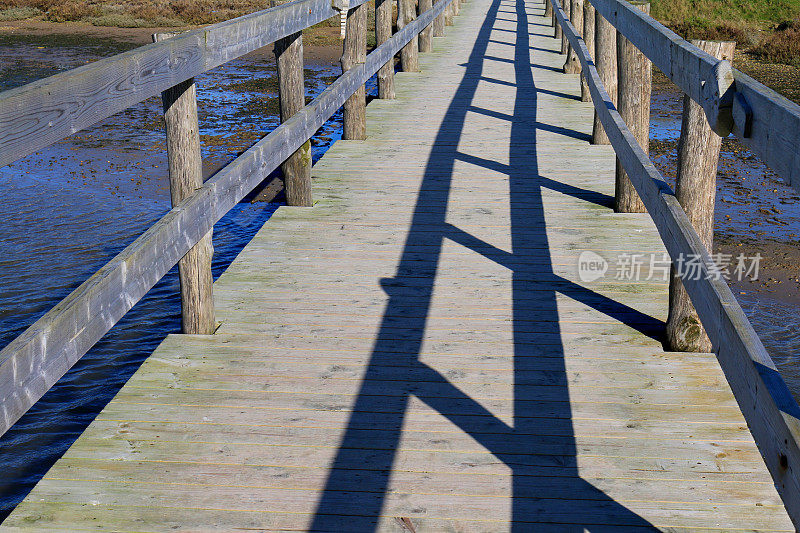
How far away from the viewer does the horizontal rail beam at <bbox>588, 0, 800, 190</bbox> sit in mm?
1999

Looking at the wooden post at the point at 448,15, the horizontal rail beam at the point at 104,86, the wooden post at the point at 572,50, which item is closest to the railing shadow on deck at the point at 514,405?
the horizontal rail beam at the point at 104,86

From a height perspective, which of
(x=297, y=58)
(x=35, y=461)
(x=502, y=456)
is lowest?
(x=35, y=461)

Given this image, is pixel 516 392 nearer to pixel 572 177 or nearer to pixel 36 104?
pixel 36 104

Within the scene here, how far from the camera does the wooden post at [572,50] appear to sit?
41.4 ft

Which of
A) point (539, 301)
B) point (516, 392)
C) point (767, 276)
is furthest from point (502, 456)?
point (767, 276)

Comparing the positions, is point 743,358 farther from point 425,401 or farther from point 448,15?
point 448,15

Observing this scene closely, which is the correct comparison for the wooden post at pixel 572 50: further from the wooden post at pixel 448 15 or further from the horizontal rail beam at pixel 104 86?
the horizontal rail beam at pixel 104 86

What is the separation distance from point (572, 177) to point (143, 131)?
32.5ft

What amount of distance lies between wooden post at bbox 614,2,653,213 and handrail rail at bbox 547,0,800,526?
2.08 meters

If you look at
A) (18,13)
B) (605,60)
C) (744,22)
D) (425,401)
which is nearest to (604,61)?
(605,60)

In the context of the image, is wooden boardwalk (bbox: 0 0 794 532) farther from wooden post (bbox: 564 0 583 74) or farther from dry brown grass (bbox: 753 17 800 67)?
dry brown grass (bbox: 753 17 800 67)

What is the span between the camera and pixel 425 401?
12.0 feet

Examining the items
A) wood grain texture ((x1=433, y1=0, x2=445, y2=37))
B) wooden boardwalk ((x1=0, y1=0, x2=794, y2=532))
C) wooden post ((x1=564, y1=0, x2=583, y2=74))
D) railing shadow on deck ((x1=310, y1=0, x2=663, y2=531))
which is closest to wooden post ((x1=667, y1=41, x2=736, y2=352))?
wooden boardwalk ((x1=0, y1=0, x2=794, y2=532))

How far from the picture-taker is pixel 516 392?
147 inches
